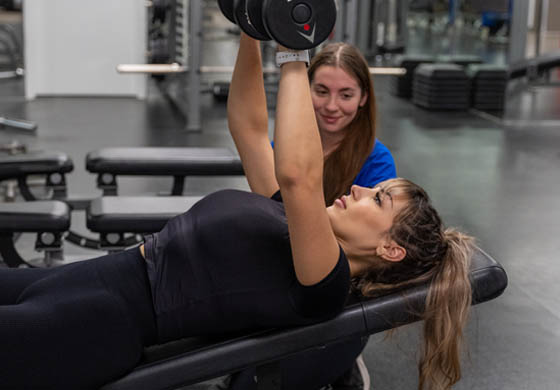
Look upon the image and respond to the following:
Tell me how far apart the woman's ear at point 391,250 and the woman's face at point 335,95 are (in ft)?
1.91

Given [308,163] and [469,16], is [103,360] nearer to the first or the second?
[308,163]

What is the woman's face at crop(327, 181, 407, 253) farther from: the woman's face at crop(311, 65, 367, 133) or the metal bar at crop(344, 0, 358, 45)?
the metal bar at crop(344, 0, 358, 45)

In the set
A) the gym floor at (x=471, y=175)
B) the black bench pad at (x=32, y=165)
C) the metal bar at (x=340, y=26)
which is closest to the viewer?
the gym floor at (x=471, y=175)

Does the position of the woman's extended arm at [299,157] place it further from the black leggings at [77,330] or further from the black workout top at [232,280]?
the black leggings at [77,330]

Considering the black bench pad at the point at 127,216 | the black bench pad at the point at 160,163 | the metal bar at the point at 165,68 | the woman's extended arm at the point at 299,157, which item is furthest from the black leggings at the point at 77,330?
the metal bar at the point at 165,68

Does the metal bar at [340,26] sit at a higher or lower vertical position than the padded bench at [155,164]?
higher

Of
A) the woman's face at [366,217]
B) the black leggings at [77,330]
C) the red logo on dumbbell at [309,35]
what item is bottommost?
the black leggings at [77,330]

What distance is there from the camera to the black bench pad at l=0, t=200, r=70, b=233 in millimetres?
2070

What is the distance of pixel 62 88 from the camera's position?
7.30 m

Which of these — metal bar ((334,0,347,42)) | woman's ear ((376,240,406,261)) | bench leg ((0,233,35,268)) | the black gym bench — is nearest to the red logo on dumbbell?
woman's ear ((376,240,406,261))

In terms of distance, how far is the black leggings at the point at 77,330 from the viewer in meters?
1.37

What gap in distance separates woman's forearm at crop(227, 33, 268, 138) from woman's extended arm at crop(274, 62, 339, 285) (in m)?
0.41

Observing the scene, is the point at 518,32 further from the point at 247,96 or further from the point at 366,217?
the point at 366,217

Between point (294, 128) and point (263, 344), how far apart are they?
46cm
